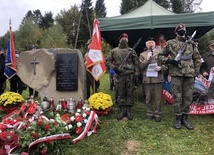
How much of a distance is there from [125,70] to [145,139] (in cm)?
148

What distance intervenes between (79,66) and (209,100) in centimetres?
300

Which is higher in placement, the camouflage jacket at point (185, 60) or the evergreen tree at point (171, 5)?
the evergreen tree at point (171, 5)

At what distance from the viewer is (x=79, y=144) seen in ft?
14.3

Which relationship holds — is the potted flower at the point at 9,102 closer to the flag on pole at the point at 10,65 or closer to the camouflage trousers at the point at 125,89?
the flag on pole at the point at 10,65

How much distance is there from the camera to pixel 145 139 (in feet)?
14.7

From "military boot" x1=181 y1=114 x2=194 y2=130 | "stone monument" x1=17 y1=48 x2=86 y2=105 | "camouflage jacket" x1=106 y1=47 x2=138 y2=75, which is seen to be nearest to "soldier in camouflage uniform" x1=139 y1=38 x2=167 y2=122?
"camouflage jacket" x1=106 y1=47 x2=138 y2=75

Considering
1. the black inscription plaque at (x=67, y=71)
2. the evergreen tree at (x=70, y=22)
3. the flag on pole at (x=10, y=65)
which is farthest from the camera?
the evergreen tree at (x=70, y=22)

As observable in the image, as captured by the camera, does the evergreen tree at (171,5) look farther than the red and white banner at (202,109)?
Yes

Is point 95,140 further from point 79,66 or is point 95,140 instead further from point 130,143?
point 79,66

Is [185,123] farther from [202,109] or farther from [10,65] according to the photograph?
[10,65]

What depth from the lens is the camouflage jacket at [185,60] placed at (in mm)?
4715

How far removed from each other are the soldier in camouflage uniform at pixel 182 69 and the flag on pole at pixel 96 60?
64.8 inches

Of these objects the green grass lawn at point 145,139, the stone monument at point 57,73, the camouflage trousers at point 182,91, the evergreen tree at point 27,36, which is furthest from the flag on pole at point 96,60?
the evergreen tree at point 27,36

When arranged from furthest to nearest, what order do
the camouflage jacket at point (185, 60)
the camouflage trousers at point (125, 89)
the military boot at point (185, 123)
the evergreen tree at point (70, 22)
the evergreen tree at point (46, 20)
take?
1. the evergreen tree at point (46, 20)
2. the evergreen tree at point (70, 22)
3. the camouflage trousers at point (125, 89)
4. the military boot at point (185, 123)
5. the camouflage jacket at point (185, 60)
